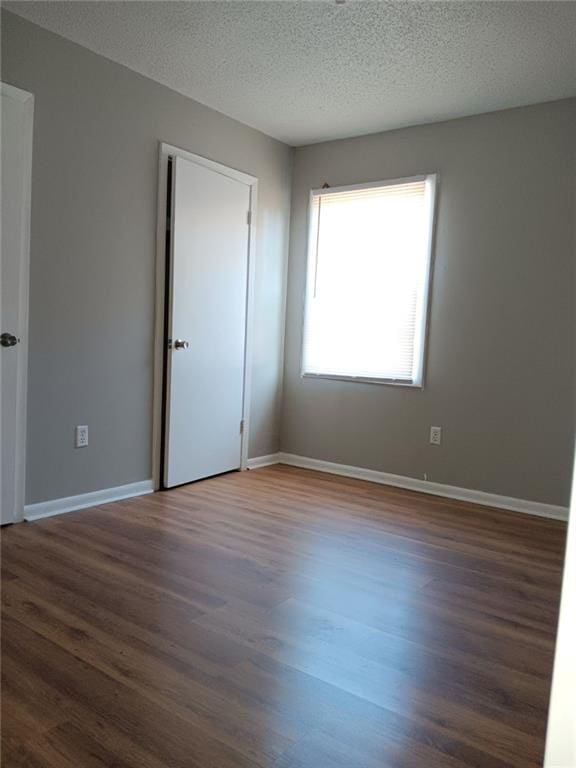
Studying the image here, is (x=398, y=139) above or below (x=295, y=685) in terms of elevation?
above

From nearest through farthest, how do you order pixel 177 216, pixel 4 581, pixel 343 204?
pixel 4 581 < pixel 177 216 < pixel 343 204

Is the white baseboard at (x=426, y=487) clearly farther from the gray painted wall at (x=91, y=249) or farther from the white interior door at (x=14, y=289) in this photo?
the white interior door at (x=14, y=289)

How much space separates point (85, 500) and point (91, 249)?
137 centimetres

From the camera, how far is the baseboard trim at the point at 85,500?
293 centimetres

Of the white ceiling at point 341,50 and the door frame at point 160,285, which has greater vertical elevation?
the white ceiling at point 341,50

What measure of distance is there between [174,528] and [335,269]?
2256 mm

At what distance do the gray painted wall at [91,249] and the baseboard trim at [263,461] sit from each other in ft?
3.27

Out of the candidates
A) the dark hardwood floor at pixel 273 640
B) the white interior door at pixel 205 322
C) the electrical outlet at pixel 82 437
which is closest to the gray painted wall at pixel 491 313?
the dark hardwood floor at pixel 273 640

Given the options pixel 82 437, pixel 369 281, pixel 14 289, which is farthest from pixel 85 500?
pixel 369 281

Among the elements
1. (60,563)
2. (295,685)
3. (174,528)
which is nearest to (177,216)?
(174,528)

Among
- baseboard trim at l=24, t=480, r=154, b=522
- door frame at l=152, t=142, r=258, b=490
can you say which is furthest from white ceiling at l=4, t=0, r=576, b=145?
baseboard trim at l=24, t=480, r=154, b=522

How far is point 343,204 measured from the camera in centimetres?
418

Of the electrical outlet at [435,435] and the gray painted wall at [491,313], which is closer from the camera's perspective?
the gray painted wall at [491,313]

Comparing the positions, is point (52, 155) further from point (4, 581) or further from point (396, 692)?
point (396, 692)
